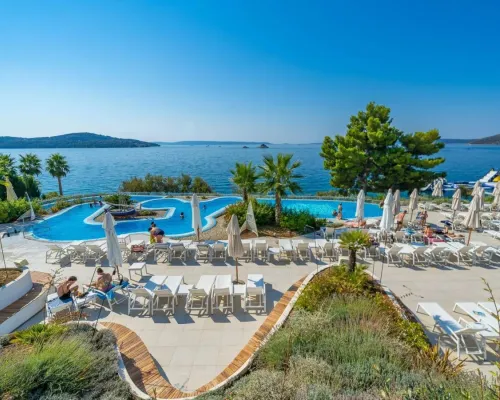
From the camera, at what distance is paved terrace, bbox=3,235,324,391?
17.6ft

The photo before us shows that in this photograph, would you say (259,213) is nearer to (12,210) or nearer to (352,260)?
(352,260)

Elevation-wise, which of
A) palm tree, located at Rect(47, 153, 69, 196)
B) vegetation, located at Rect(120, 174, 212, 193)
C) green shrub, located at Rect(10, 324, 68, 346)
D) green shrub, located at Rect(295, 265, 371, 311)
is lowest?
vegetation, located at Rect(120, 174, 212, 193)

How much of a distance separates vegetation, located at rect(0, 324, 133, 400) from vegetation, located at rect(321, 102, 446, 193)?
78.4 ft

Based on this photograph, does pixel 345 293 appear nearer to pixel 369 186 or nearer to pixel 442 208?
pixel 442 208

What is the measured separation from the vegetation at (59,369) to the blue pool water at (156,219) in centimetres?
942

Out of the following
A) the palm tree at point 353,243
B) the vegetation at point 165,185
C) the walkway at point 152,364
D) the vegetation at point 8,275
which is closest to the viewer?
the walkway at point 152,364

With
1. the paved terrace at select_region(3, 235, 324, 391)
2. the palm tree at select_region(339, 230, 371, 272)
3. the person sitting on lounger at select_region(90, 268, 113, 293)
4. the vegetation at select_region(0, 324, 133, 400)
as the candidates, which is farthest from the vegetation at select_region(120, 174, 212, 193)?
the vegetation at select_region(0, 324, 133, 400)

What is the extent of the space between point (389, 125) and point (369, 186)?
19.3ft

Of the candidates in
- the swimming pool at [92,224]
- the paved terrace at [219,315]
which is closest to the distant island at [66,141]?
the swimming pool at [92,224]

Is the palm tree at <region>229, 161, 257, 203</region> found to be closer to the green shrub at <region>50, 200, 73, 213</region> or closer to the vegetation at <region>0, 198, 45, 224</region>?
the vegetation at <region>0, 198, 45, 224</region>

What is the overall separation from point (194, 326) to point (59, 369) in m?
3.04

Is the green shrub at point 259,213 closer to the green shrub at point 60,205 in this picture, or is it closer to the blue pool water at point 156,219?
the blue pool water at point 156,219

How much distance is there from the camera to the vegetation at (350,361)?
360 cm

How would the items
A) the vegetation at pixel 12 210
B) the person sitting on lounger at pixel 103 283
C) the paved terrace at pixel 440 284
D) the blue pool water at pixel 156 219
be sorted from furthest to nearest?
1. the vegetation at pixel 12 210
2. the blue pool water at pixel 156 219
3. the person sitting on lounger at pixel 103 283
4. the paved terrace at pixel 440 284
